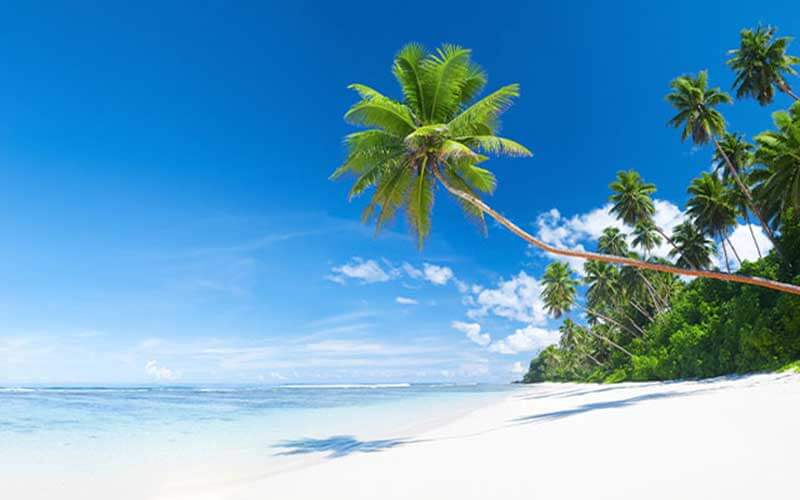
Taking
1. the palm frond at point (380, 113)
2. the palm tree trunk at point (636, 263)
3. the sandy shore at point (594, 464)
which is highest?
the palm frond at point (380, 113)

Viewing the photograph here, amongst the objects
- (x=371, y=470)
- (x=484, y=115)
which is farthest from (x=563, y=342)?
(x=371, y=470)

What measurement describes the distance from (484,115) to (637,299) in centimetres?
3914

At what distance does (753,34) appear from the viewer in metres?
27.2

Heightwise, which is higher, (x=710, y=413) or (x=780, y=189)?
(x=780, y=189)

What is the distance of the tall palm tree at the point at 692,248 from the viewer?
36.7 metres

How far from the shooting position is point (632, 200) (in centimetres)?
3584

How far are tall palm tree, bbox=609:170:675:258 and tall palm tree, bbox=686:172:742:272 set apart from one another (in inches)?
147

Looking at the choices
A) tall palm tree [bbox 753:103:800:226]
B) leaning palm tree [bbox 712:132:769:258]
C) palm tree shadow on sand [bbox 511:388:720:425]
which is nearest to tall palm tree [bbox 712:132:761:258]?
leaning palm tree [bbox 712:132:769:258]

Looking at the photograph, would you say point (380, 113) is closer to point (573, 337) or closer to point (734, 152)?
point (734, 152)

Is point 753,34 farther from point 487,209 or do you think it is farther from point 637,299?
point 487,209

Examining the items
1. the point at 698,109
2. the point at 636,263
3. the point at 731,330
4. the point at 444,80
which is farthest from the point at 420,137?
the point at 698,109

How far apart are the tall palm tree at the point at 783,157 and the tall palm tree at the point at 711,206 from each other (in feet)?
39.4

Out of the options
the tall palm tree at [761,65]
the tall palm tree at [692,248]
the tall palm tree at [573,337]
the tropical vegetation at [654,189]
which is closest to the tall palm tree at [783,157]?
the tropical vegetation at [654,189]

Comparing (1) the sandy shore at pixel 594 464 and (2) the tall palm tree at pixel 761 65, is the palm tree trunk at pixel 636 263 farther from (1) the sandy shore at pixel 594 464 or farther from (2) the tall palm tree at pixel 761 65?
(2) the tall palm tree at pixel 761 65
